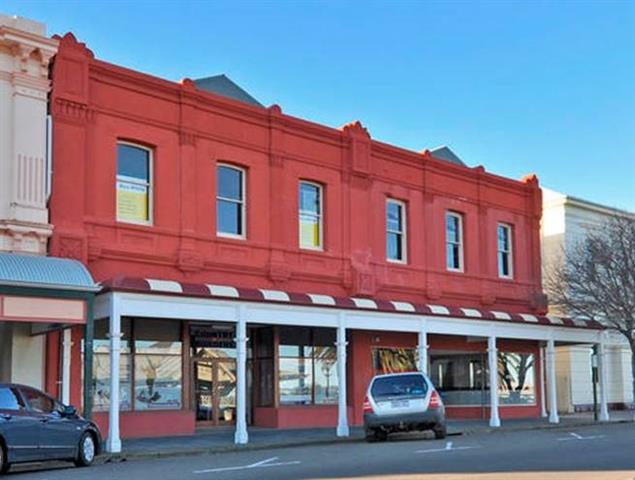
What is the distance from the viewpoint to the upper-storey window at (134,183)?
21891 mm

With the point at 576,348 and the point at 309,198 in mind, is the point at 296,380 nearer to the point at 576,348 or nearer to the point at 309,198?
the point at 309,198

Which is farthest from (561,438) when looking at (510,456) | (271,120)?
(271,120)

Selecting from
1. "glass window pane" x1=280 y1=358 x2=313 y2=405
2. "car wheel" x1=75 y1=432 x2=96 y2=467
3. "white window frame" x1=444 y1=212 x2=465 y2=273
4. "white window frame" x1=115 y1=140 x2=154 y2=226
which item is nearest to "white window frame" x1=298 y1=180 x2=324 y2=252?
"glass window pane" x1=280 y1=358 x2=313 y2=405

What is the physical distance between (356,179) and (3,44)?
11209mm

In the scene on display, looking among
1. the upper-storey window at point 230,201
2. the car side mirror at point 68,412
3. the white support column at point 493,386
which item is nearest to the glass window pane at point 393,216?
the white support column at point 493,386

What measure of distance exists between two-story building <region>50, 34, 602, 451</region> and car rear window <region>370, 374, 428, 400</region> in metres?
1.61

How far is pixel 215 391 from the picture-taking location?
942 inches

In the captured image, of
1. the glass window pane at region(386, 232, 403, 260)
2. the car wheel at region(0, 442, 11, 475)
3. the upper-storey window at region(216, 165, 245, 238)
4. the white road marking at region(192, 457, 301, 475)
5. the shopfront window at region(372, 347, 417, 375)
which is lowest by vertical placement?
the white road marking at region(192, 457, 301, 475)

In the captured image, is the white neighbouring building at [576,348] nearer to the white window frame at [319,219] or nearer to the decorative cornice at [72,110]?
the white window frame at [319,219]

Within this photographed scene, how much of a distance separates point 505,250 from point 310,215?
9.64 meters

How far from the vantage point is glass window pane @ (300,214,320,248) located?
2577cm

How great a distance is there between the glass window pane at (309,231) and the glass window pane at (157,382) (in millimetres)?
5295

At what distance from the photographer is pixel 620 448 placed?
16859mm

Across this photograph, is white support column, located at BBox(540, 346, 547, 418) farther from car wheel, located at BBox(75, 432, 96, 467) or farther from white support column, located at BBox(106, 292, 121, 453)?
car wheel, located at BBox(75, 432, 96, 467)
